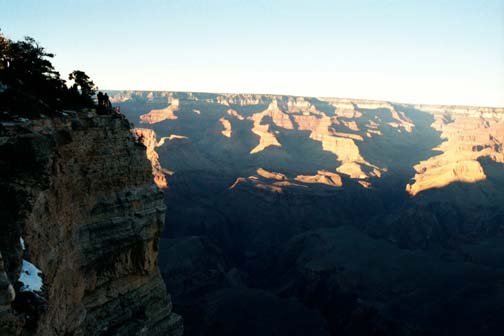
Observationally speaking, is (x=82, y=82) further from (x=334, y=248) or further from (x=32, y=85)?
(x=334, y=248)

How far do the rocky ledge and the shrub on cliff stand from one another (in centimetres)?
89

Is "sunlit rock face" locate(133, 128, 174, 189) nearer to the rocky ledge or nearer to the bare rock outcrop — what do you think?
the bare rock outcrop

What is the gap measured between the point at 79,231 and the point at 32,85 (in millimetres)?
7011

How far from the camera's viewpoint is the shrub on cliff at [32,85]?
54.8ft

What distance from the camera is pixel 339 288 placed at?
69.4 m

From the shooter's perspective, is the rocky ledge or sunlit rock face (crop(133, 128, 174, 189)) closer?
the rocky ledge

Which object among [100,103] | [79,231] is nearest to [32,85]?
[100,103]

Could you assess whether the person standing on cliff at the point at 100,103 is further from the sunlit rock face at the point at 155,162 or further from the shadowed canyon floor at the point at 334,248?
the sunlit rock face at the point at 155,162

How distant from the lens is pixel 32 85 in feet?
68.7

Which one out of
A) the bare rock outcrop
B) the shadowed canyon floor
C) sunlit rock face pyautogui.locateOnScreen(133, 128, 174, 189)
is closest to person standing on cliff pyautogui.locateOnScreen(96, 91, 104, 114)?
the shadowed canyon floor

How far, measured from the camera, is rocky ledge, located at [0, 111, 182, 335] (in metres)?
12.0

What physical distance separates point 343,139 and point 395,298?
136906 mm

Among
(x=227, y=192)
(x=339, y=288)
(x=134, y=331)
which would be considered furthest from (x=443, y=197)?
(x=134, y=331)

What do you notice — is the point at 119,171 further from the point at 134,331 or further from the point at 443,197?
the point at 443,197
